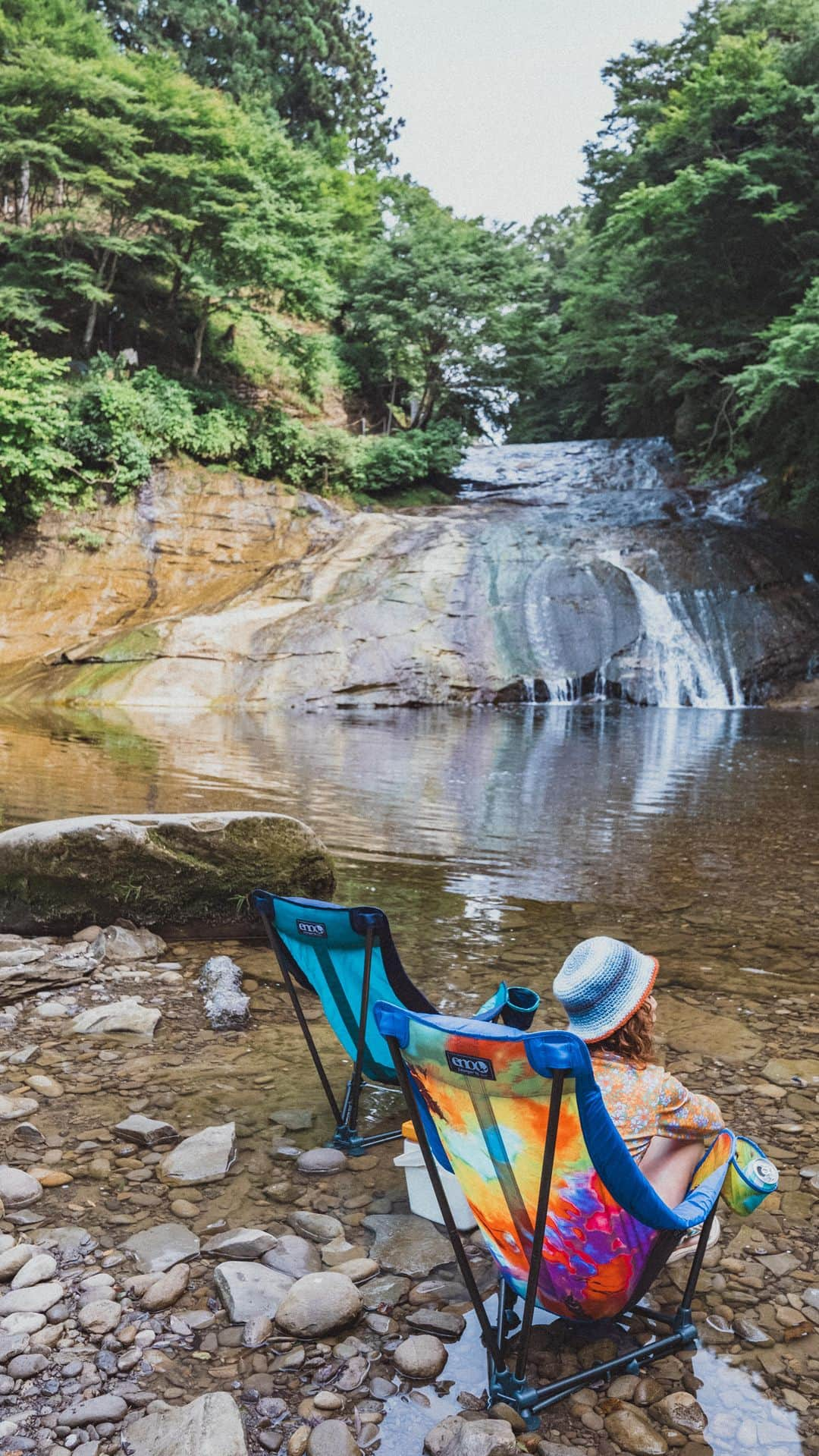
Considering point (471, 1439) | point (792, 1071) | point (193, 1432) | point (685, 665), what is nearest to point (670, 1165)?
point (471, 1439)

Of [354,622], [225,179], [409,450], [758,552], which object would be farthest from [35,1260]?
[409,450]

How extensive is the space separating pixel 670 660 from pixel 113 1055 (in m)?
17.8

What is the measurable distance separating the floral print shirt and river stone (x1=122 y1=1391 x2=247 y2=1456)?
0.91 metres

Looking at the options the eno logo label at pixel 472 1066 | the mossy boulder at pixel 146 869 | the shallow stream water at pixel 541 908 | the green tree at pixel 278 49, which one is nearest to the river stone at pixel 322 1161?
the shallow stream water at pixel 541 908

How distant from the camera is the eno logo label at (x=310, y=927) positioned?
283 cm

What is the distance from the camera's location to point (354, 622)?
19484 mm

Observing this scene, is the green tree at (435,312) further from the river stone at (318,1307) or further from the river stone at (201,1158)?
the river stone at (318,1307)

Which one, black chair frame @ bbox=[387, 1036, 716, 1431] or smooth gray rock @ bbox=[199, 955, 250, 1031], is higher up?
black chair frame @ bbox=[387, 1036, 716, 1431]

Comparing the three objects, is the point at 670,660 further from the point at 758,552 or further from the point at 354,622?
the point at 354,622

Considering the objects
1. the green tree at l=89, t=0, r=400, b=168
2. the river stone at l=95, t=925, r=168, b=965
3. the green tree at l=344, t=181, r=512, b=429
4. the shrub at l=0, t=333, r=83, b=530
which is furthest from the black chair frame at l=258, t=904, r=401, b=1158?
the green tree at l=89, t=0, r=400, b=168

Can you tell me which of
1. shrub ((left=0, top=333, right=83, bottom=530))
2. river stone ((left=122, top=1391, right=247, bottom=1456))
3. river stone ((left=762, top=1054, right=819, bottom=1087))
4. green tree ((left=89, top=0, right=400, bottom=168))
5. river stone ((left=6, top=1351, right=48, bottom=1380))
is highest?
green tree ((left=89, top=0, right=400, bottom=168))

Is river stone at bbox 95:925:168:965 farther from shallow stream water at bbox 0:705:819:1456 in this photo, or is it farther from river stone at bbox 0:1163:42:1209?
river stone at bbox 0:1163:42:1209

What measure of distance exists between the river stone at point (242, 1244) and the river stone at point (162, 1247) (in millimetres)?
47

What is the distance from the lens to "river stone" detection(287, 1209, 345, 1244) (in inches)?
96.7
